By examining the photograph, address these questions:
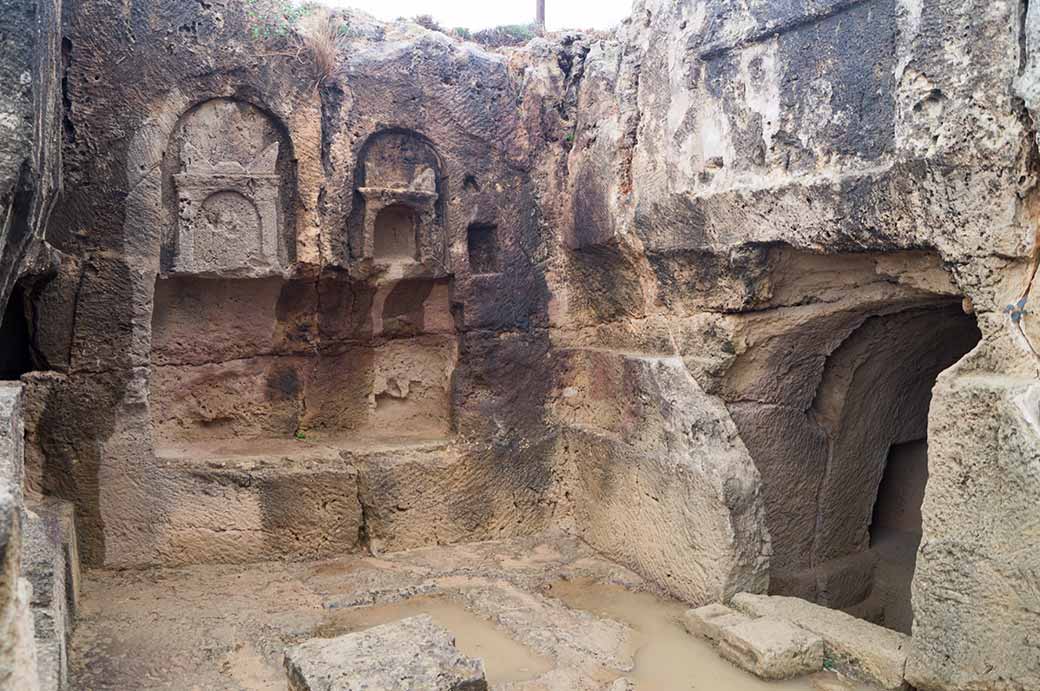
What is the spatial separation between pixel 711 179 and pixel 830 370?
125 cm

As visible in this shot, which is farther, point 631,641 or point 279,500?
point 279,500

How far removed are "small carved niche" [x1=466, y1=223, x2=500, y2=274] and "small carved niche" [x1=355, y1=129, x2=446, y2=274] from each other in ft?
0.71

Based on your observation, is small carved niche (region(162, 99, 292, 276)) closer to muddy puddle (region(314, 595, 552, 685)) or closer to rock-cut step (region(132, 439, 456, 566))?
rock-cut step (region(132, 439, 456, 566))

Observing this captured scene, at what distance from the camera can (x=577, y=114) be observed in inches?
204

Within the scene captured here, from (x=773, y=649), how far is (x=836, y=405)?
1.58 m

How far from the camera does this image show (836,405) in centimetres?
466

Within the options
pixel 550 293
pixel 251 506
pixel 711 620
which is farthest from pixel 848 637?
pixel 251 506

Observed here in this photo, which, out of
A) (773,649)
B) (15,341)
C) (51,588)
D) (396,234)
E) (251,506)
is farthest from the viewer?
(396,234)

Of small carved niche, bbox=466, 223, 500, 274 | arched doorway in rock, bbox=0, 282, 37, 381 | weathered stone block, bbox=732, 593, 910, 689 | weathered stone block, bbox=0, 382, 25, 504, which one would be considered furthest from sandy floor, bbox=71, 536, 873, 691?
small carved niche, bbox=466, 223, 500, 274

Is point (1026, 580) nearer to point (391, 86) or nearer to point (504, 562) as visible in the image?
point (504, 562)

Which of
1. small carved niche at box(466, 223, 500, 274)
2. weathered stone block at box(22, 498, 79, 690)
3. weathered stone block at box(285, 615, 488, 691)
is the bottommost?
weathered stone block at box(285, 615, 488, 691)

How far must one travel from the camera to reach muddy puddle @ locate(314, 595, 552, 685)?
360cm

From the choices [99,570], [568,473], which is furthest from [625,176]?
[99,570]

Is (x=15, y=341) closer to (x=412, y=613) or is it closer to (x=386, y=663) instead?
(x=412, y=613)
